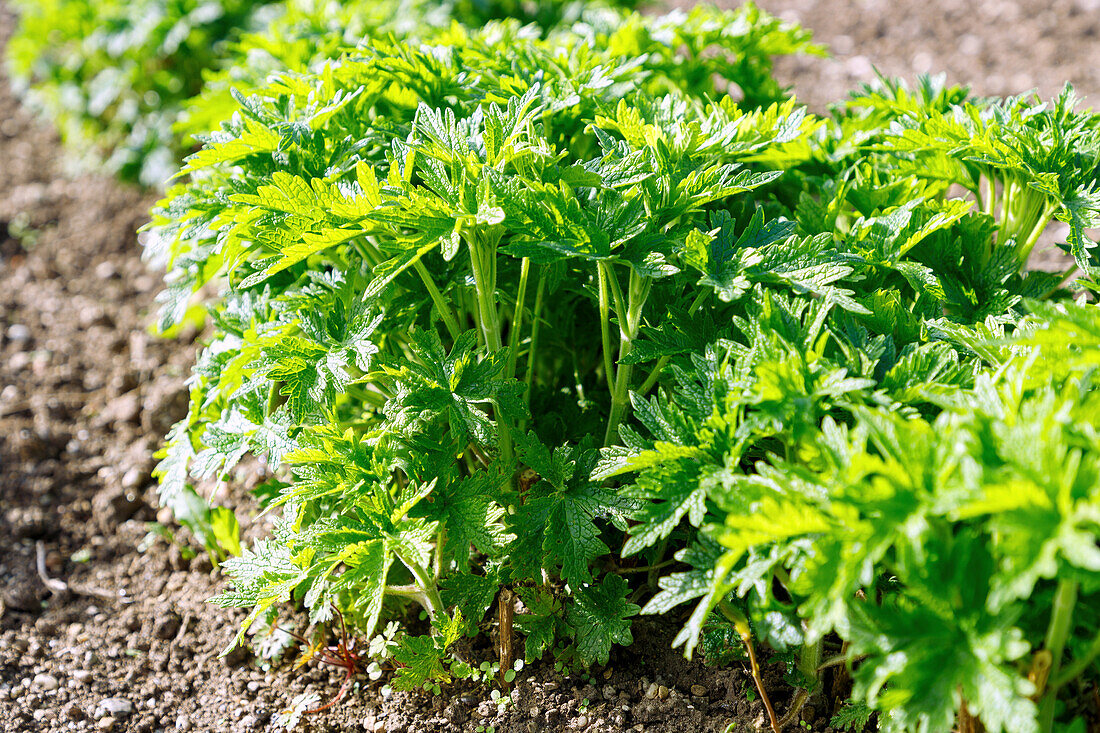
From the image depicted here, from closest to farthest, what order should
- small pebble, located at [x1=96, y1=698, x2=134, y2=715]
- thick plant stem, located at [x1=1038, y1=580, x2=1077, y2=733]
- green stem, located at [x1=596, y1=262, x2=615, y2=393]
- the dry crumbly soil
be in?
thick plant stem, located at [x1=1038, y1=580, x2=1077, y2=733] < green stem, located at [x1=596, y1=262, x2=615, y2=393] < the dry crumbly soil < small pebble, located at [x1=96, y1=698, x2=134, y2=715]

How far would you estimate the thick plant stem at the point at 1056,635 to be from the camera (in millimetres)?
1200

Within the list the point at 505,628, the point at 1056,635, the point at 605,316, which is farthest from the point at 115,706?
the point at 1056,635

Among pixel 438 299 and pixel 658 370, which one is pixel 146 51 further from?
pixel 658 370

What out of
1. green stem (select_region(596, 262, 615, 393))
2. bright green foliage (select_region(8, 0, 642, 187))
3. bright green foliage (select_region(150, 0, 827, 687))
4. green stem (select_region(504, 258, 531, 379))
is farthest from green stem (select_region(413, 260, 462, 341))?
bright green foliage (select_region(8, 0, 642, 187))

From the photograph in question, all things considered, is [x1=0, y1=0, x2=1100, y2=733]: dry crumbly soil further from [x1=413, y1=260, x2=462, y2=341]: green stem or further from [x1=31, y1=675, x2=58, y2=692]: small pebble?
[x1=413, y1=260, x2=462, y2=341]: green stem

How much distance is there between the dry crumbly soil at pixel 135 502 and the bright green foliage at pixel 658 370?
166 mm

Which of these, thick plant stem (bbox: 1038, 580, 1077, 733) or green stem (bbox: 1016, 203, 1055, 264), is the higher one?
green stem (bbox: 1016, 203, 1055, 264)

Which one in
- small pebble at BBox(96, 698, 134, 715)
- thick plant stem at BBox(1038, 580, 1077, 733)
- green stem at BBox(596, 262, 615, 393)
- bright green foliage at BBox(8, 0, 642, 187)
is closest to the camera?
thick plant stem at BBox(1038, 580, 1077, 733)

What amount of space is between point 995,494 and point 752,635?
683 mm

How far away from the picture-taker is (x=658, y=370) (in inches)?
70.3

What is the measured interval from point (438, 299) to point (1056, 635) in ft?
3.97

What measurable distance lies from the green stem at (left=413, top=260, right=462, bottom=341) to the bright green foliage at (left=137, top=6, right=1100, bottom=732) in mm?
15

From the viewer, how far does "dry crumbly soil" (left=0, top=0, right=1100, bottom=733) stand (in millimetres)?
1871

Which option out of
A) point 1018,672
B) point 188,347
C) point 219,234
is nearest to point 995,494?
point 1018,672
